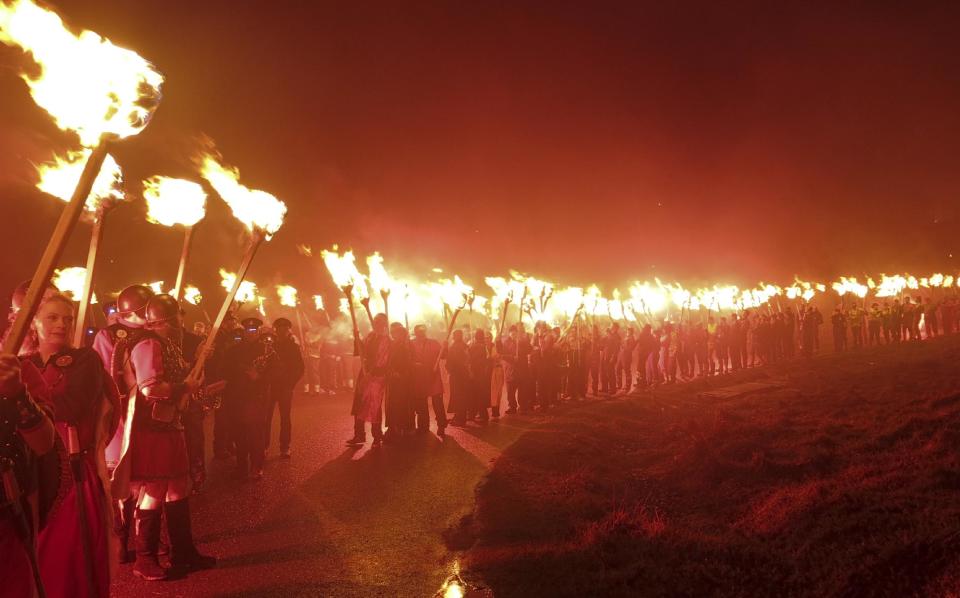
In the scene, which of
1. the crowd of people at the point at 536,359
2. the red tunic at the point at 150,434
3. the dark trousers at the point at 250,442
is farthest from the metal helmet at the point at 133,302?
the crowd of people at the point at 536,359

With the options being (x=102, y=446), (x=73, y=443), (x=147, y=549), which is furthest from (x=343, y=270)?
(x=73, y=443)

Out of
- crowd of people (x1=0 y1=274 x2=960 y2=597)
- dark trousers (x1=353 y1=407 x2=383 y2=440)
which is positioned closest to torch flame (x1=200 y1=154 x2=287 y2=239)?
crowd of people (x1=0 y1=274 x2=960 y2=597)

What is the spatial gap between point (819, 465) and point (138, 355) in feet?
26.5

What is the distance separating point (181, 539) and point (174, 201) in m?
3.27

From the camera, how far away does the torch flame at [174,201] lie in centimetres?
546

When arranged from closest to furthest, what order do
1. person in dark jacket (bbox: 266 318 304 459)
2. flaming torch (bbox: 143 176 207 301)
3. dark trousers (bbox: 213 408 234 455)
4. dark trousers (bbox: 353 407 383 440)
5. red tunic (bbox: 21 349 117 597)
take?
red tunic (bbox: 21 349 117 597) < flaming torch (bbox: 143 176 207 301) < dark trousers (bbox: 213 408 234 455) < person in dark jacket (bbox: 266 318 304 459) < dark trousers (bbox: 353 407 383 440)

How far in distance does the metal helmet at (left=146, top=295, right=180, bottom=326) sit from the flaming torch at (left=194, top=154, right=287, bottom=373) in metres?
0.37

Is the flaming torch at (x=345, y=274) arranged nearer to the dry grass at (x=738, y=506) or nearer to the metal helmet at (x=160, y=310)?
the dry grass at (x=738, y=506)

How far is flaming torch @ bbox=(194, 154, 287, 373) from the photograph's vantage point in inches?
192

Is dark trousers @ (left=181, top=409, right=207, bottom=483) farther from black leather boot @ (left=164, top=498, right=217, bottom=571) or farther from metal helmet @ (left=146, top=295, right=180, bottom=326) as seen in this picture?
metal helmet @ (left=146, top=295, right=180, bottom=326)

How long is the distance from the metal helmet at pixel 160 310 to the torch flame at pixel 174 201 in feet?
3.05

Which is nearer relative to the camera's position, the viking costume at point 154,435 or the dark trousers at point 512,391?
the viking costume at point 154,435

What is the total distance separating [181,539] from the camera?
476 centimetres

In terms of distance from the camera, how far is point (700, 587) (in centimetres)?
449
